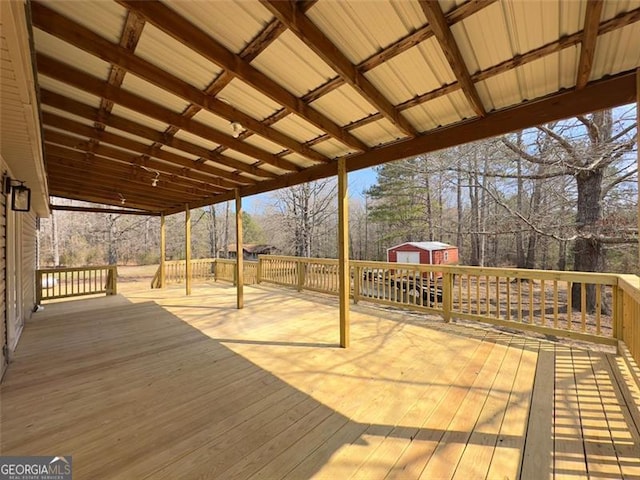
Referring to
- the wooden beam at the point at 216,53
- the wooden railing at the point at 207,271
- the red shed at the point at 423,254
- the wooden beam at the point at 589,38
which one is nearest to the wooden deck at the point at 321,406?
the wooden beam at the point at 589,38

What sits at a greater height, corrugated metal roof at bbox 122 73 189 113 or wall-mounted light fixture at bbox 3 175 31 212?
corrugated metal roof at bbox 122 73 189 113

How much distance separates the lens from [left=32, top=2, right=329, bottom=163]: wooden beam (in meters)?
1.78

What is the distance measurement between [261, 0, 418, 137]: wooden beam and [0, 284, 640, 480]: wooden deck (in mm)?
2575

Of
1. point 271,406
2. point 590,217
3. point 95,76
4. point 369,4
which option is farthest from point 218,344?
point 590,217

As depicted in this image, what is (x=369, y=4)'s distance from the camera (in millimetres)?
1607

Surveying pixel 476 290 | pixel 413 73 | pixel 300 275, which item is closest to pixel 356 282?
pixel 300 275

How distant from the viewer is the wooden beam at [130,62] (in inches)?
70.0

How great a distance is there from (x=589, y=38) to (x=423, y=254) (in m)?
9.65

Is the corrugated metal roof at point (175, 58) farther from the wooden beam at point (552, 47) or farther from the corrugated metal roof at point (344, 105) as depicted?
the wooden beam at point (552, 47)

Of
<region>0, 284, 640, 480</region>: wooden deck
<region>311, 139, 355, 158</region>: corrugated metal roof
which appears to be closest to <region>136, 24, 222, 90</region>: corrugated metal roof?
<region>311, 139, 355, 158</region>: corrugated metal roof

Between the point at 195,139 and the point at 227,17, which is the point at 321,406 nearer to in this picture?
the point at 227,17

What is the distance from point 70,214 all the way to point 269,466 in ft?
81.4

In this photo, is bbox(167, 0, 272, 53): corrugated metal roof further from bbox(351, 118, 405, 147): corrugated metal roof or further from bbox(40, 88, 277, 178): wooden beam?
bbox(40, 88, 277, 178): wooden beam

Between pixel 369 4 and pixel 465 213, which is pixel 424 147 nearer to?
pixel 369 4
